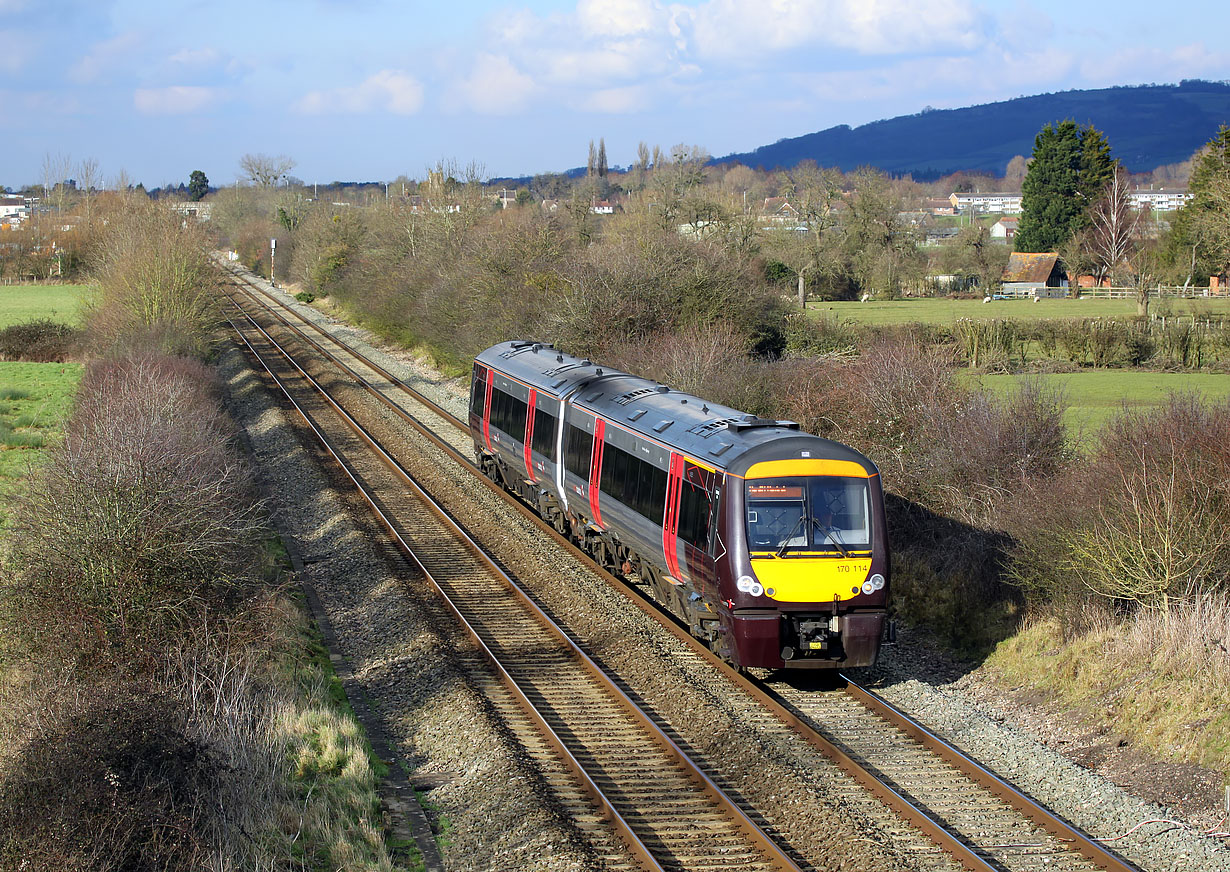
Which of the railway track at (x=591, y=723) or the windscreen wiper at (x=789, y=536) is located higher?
the windscreen wiper at (x=789, y=536)

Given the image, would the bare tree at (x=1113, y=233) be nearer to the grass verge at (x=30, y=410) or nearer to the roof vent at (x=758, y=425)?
the grass verge at (x=30, y=410)

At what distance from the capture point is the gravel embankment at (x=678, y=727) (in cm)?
831

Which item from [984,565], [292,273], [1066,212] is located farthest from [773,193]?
[984,565]

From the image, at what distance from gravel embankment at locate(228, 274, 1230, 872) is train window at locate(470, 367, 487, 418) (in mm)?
5942

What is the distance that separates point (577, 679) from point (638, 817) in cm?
340

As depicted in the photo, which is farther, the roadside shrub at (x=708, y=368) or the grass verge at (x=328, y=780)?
the roadside shrub at (x=708, y=368)

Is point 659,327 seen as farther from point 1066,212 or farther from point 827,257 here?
point 1066,212

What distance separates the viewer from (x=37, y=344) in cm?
4722

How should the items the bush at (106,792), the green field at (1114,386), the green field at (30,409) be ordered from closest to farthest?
the bush at (106,792), the green field at (30,409), the green field at (1114,386)

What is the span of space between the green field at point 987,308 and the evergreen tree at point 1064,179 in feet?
54.6

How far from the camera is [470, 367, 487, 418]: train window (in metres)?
22.2

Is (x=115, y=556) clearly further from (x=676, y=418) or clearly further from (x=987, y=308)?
(x=987, y=308)

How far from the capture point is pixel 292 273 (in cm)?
8050

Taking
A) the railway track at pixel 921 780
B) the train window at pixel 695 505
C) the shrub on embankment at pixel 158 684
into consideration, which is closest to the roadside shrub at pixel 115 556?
the shrub on embankment at pixel 158 684
